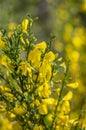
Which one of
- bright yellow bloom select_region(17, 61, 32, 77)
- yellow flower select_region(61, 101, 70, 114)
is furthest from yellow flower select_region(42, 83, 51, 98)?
yellow flower select_region(61, 101, 70, 114)

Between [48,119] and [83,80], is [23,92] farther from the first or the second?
[83,80]

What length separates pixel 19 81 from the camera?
8.09 ft

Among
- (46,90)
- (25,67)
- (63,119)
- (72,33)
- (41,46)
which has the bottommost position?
(63,119)

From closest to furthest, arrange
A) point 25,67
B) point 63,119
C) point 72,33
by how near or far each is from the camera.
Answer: point 25,67
point 63,119
point 72,33

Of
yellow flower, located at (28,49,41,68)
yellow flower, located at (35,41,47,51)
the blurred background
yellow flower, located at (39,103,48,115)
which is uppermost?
the blurred background

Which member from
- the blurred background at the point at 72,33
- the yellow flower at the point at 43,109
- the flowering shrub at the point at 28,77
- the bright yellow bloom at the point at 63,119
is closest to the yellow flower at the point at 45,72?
the flowering shrub at the point at 28,77

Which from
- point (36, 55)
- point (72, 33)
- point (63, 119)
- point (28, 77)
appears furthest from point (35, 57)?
point (72, 33)

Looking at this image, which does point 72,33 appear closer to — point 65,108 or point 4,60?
point 65,108

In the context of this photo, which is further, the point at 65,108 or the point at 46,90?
the point at 65,108

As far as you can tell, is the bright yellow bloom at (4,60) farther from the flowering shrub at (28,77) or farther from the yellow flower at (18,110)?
the yellow flower at (18,110)

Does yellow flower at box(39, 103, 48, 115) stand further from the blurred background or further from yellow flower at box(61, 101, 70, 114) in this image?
the blurred background

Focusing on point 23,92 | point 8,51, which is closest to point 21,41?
point 8,51

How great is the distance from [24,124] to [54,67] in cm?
36

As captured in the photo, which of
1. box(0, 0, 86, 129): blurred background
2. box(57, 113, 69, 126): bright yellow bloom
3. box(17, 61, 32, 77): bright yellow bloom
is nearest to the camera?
box(17, 61, 32, 77): bright yellow bloom
